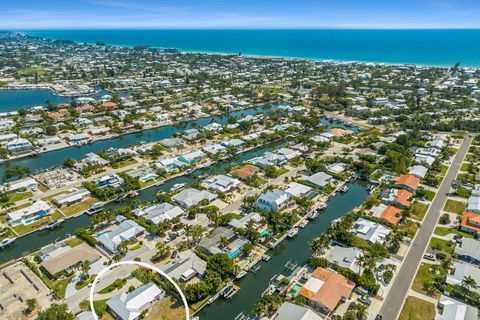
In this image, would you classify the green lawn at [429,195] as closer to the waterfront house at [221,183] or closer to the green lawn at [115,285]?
the waterfront house at [221,183]

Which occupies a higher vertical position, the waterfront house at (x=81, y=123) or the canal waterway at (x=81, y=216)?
the waterfront house at (x=81, y=123)

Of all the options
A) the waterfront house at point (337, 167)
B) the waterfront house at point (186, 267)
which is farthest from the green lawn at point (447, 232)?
the waterfront house at point (186, 267)

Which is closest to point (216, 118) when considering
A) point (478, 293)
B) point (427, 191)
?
point (427, 191)

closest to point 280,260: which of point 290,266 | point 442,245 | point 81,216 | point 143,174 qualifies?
point 290,266

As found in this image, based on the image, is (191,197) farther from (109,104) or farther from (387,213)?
(109,104)

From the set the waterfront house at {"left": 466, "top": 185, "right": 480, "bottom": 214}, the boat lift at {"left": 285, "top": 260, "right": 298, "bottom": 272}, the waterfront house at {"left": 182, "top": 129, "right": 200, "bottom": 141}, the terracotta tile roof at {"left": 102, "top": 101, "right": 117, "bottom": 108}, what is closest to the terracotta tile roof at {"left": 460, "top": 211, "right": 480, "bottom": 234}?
the waterfront house at {"left": 466, "top": 185, "right": 480, "bottom": 214}

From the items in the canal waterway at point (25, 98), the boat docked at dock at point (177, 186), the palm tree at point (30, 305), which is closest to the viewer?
the palm tree at point (30, 305)
